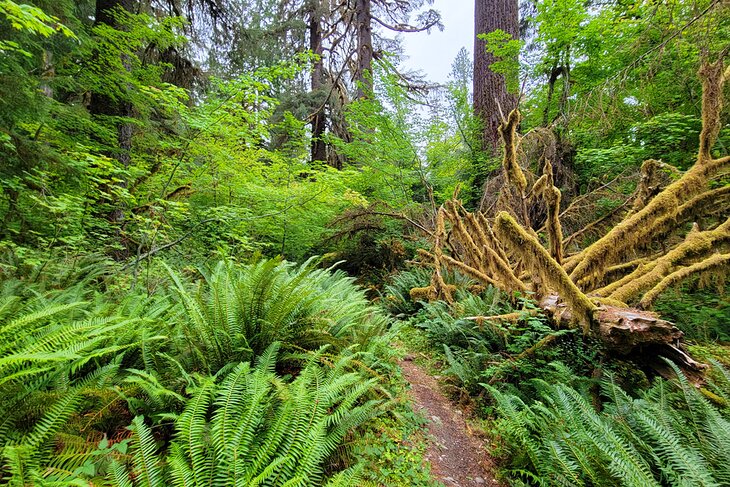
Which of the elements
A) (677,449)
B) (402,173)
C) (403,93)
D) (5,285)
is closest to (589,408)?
(677,449)

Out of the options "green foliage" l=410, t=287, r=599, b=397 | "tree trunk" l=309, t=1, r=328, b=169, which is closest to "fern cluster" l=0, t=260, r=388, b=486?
"green foliage" l=410, t=287, r=599, b=397

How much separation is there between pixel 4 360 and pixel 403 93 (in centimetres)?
819

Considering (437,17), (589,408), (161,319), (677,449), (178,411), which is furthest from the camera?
(437,17)

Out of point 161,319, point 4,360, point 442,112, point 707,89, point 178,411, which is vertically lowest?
point 178,411

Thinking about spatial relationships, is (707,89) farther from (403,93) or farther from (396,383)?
(403,93)

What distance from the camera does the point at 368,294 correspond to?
8023 millimetres

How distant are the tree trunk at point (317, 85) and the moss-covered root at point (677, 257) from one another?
10.0 metres

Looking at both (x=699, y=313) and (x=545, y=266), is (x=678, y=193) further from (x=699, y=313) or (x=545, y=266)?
(x=699, y=313)

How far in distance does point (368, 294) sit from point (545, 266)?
5673 millimetres

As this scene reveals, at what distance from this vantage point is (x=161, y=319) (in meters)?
2.41

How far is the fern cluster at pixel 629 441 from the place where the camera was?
1.58 metres

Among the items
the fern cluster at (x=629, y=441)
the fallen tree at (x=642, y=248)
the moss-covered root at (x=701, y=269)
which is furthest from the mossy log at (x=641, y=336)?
the moss-covered root at (x=701, y=269)

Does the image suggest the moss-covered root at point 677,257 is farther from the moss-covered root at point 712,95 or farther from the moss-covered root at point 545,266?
the moss-covered root at point 712,95

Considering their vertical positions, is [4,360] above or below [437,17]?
below
